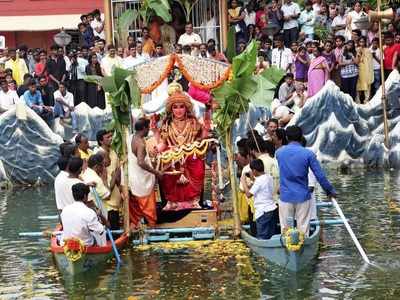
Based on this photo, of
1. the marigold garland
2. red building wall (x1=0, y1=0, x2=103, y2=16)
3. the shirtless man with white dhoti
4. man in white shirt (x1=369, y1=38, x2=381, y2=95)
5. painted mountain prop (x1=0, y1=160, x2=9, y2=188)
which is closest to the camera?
the shirtless man with white dhoti

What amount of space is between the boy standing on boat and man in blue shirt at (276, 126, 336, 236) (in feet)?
1.76

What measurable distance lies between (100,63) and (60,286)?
12.9 m

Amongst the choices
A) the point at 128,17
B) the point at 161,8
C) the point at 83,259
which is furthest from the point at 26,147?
the point at 83,259

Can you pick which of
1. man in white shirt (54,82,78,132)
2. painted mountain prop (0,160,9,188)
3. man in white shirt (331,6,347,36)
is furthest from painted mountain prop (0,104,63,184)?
man in white shirt (331,6,347,36)

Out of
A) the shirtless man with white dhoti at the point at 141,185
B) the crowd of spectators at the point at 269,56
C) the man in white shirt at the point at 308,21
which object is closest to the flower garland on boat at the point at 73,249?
the shirtless man with white dhoti at the point at 141,185

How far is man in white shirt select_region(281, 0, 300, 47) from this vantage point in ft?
97.3

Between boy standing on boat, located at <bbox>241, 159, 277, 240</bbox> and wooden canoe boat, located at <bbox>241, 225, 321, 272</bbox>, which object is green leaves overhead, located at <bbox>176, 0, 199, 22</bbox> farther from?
wooden canoe boat, located at <bbox>241, 225, 321, 272</bbox>

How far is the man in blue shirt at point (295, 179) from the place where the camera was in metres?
14.3

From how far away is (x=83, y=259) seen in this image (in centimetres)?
1477

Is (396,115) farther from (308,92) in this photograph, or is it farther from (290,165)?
(290,165)

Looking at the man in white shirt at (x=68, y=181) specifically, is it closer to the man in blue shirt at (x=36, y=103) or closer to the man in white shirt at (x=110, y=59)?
the man in blue shirt at (x=36, y=103)

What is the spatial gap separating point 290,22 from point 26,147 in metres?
8.34

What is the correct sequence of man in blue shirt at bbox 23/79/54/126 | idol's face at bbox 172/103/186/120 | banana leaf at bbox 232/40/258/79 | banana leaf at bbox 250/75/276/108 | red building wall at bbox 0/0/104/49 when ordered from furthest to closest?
red building wall at bbox 0/0/104/49 → man in blue shirt at bbox 23/79/54/126 → idol's face at bbox 172/103/186/120 → banana leaf at bbox 250/75/276/108 → banana leaf at bbox 232/40/258/79

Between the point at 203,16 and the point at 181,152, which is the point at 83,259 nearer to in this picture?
the point at 181,152
